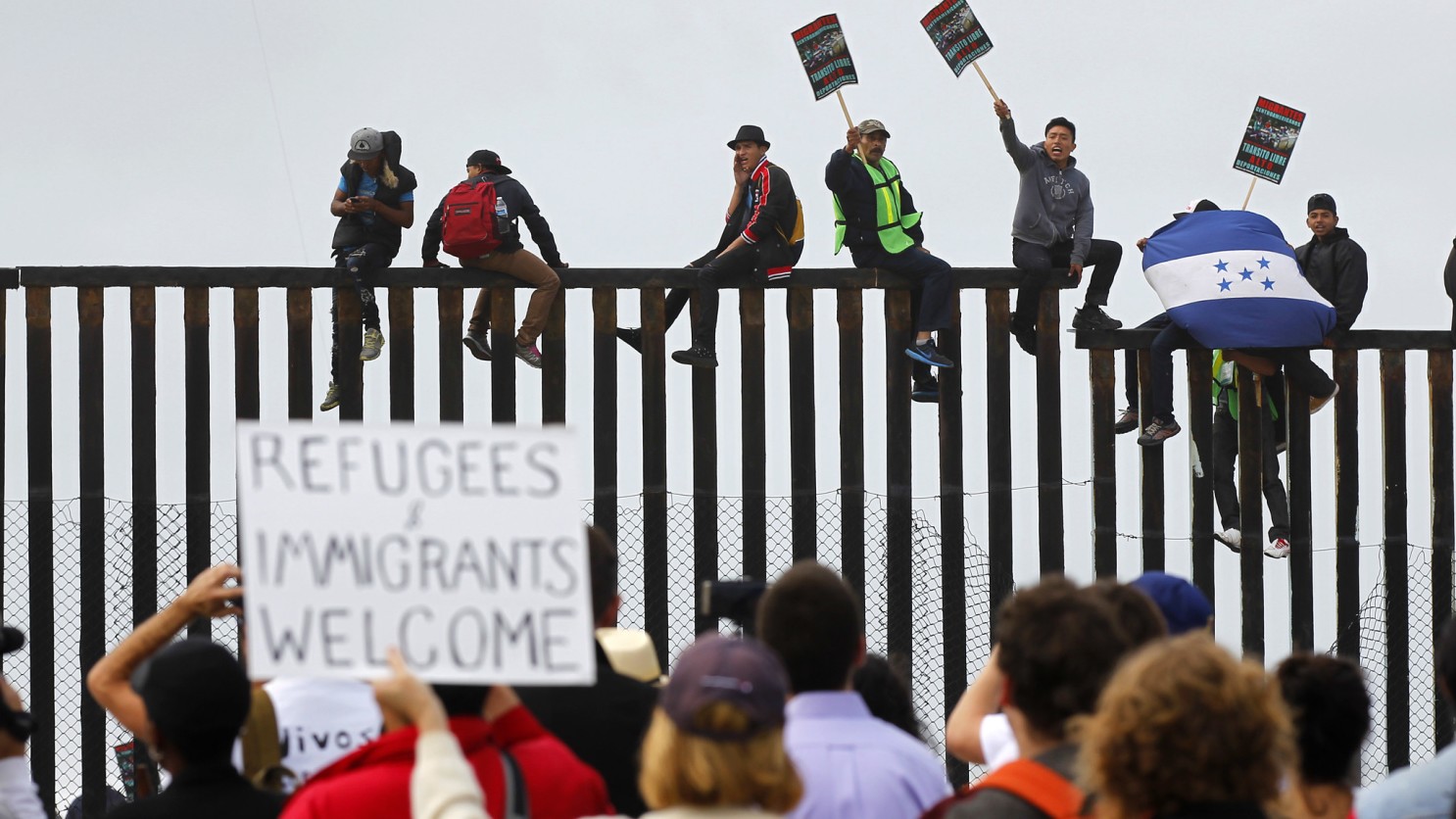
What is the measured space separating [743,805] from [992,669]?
1.44 meters

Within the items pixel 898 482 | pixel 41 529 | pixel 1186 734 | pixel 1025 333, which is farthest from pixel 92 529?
pixel 1186 734

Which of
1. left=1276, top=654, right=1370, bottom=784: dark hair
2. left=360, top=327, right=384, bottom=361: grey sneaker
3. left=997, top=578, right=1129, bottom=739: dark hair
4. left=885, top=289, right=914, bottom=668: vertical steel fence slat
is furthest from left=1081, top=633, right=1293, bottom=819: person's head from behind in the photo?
left=360, top=327, right=384, bottom=361: grey sneaker

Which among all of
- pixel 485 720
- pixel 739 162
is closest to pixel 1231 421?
pixel 739 162

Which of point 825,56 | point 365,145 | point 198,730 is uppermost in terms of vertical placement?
point 825,56

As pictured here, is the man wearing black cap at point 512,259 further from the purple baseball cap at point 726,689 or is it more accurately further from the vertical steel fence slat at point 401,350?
the purple baseball cap at point 726,689

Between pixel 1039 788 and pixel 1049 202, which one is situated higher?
pixel 1049 202

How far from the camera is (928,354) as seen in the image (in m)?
13.9

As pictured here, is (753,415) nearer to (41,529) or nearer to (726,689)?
(41,529)

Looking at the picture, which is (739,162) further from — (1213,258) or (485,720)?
(485,720)

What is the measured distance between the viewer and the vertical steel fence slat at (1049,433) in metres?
14.2

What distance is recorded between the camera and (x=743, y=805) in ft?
12.0

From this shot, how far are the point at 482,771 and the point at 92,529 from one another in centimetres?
1013

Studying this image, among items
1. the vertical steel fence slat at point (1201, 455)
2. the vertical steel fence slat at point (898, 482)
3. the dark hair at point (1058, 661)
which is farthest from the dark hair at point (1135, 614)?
the vertical steel fence slat at point (1201, 455)

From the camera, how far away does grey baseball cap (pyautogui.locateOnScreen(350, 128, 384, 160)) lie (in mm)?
13250
